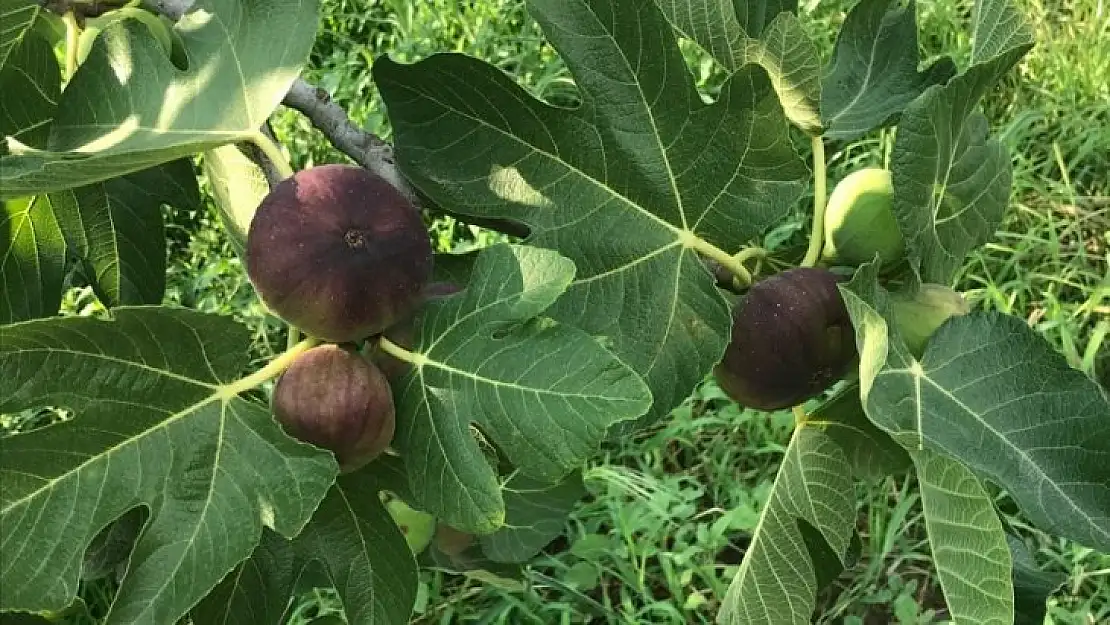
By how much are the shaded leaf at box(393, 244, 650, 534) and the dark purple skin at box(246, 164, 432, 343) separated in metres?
0.05

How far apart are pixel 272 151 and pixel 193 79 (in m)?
0.10

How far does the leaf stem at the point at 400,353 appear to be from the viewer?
3.00ft

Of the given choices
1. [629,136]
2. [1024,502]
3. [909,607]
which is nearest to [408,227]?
[629,136]

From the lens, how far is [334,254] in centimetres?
86

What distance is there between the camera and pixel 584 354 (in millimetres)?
834

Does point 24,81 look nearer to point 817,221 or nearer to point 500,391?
point 500,391

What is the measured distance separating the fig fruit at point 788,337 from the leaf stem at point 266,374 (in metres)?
0.37

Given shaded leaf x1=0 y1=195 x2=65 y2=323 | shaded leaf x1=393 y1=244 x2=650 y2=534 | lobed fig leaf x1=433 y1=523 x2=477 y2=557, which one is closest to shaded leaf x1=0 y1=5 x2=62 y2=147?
shaded leaf x1=0 y1=195 x2=65 y2=323

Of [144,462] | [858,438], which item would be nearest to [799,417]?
[858,438]

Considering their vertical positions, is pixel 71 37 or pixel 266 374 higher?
pixel 71 37

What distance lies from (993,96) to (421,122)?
2616mm

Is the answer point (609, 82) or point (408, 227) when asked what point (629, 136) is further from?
point (408, 227)

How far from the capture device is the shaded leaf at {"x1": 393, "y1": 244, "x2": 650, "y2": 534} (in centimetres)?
82

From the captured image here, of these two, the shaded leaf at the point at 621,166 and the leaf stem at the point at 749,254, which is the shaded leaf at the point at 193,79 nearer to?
the shaded leaf at the point at 621,166
